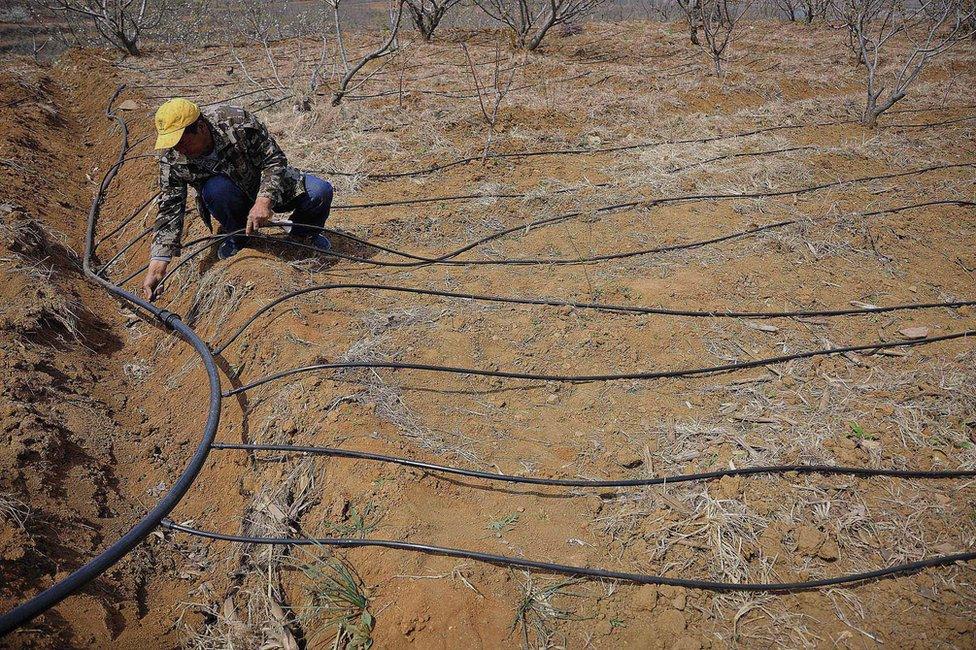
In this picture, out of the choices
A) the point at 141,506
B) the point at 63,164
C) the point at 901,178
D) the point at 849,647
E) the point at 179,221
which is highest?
the point at 63,164

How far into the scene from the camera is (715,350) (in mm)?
2936

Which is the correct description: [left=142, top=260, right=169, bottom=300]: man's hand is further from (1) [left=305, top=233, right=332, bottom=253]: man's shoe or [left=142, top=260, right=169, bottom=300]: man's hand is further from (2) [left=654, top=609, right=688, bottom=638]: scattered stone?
(2) [left=654, top=609, right=688, bottom=638]: scattered stone

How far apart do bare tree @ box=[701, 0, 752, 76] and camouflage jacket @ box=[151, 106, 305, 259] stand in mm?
6809

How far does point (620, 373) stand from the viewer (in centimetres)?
279

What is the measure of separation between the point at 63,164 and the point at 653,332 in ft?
17.6

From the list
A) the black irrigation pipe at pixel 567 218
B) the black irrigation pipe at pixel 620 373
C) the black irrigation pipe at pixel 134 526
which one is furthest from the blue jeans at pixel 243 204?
the black irrigation pipe at pixel 620 373

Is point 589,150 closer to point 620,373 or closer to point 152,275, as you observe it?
point 620,373

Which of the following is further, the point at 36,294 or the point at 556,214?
the point at 556,214

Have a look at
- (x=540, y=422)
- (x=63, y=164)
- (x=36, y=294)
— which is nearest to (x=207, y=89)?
(x=63, y=164)

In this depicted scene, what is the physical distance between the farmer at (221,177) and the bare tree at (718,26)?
676 centimetres

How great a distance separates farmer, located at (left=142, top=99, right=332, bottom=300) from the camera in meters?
2.63

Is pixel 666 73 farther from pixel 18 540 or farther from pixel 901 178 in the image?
pixel 18 540

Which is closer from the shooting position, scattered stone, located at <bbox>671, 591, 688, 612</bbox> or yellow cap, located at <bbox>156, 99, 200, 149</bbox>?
scattered stone, located at <bbox>671, 591, 688, 612</bbox>

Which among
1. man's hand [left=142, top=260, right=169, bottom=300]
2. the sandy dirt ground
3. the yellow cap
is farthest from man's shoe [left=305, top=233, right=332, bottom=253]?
the yellow cap
